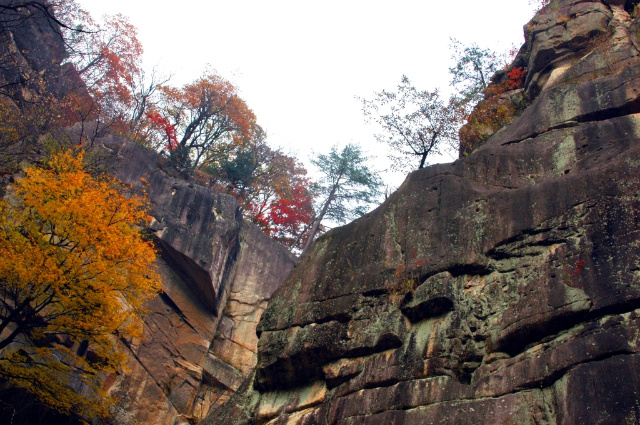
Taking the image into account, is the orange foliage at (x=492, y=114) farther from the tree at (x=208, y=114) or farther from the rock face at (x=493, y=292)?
the tree at (x=208, y=114)

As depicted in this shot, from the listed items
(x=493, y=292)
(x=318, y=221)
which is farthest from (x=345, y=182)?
(x=493, y=292)

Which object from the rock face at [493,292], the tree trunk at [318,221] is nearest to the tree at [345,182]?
the tree trunk at [318,221]

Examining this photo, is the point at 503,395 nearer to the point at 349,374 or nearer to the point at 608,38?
the point at 349,374

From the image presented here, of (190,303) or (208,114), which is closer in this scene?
(190,303)

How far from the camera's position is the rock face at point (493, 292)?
9281mm

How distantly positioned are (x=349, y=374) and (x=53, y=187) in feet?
33.2

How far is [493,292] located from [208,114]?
24.7 meters

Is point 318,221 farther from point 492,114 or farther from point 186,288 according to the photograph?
point 492,114

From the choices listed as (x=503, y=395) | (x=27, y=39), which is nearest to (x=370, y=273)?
(x=503, y=395)

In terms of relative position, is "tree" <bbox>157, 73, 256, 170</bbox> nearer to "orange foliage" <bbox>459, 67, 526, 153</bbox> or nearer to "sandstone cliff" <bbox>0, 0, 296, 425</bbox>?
"sandstone cliff" <bbox>0, 0, 296, 425</bbox>

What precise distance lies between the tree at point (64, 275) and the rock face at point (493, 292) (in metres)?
4.50

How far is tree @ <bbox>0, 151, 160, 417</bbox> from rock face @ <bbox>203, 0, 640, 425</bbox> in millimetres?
4504

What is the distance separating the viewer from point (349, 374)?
40.5 ft

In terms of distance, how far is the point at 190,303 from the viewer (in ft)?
78.5
